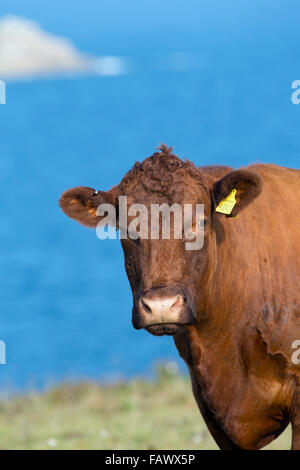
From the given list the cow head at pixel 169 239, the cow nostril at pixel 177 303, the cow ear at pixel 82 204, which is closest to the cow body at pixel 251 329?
the cow head at pixel 169 239

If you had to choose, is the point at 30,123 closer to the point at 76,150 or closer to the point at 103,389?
the point at 76,150

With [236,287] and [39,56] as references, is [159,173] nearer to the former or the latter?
[236,287]

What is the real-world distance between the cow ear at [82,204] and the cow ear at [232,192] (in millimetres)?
765

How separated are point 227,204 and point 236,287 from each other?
2.11 ft

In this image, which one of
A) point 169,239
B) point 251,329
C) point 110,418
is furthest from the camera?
point 110,418

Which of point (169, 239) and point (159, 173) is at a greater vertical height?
point (159, 173)

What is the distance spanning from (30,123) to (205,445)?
48342 mm

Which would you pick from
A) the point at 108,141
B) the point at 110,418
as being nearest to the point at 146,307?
the point at 110,418

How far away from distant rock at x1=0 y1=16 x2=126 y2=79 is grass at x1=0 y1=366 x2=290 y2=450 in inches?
1986

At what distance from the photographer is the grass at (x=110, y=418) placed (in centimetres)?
891

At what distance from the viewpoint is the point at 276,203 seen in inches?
266

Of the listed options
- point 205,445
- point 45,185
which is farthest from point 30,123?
point 205,445

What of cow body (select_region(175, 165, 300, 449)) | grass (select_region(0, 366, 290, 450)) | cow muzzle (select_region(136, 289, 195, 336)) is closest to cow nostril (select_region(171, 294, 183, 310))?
cow muzzle (select_region(136, 289, 195, 336))

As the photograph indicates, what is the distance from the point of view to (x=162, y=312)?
5547 mm
